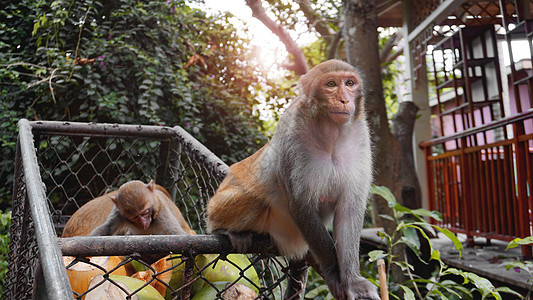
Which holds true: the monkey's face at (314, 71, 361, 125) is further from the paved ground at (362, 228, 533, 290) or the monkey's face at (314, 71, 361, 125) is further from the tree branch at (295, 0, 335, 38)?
the tree branch at (295, 0, 335, 38)

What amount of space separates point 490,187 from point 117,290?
5047 mm

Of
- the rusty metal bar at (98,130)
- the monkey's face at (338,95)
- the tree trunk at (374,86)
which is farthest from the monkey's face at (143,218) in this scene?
the tree trunk at (374,86)

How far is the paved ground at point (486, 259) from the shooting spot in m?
3.92

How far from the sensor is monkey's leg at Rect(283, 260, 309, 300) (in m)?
1.81

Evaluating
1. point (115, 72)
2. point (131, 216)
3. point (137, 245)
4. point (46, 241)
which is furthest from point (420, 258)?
point (115, 72)

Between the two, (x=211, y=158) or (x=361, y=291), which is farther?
(x=211, y=158)

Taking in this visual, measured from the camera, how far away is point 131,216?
3090mm

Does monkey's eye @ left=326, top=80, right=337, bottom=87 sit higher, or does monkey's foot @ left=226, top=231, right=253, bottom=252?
monkey's eye @ left=326, top=80, right=337, bottom=87

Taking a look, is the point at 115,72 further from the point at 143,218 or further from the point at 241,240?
the point at 241,240

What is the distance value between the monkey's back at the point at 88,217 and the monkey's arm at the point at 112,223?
9 cm

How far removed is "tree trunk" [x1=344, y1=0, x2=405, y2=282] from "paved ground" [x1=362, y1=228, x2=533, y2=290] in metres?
0.86

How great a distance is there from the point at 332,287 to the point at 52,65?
4666mm

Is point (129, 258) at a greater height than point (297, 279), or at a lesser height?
greater

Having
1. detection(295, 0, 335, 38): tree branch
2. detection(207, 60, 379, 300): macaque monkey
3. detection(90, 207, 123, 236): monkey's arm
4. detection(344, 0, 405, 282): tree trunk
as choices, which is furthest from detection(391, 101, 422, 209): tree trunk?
detection(295, 0, 335, 38): tree branch
